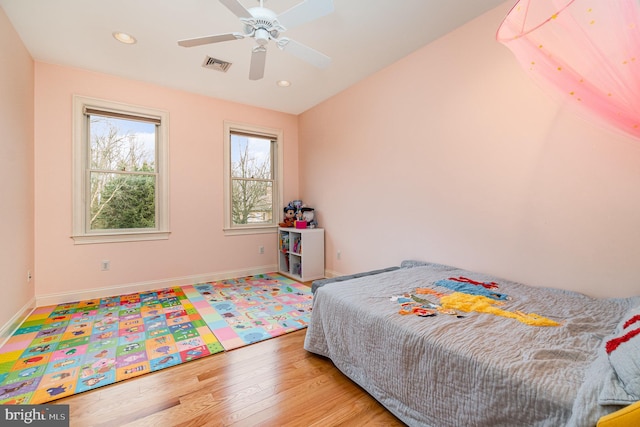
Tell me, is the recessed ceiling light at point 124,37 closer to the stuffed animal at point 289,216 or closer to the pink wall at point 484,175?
the pink wall at point 484,175

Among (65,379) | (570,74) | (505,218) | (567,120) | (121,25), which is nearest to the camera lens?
(570,74)

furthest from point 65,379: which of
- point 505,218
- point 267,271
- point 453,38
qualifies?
point 453,38

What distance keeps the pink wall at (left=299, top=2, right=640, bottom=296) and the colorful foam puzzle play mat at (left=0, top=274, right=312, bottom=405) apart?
1389mm

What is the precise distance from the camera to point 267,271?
4258mm

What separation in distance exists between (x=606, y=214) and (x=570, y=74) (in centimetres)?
92

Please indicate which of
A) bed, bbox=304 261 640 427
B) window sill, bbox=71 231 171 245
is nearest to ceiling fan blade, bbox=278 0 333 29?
bed, bbox=304 261 640 427

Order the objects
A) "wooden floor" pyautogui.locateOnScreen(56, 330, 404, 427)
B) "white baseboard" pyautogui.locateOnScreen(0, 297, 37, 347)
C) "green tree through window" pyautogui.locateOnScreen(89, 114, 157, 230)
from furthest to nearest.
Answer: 1. "green tree through window" pyautogui.locateOnScreen(89, 114, 157, 230)
2. "white baseboard" pyautogui.locateOnScreen(0, 297, 37, 347)
3. "wooden floor" pyautogui.locateOnScreen(56, 330, 404, 427)

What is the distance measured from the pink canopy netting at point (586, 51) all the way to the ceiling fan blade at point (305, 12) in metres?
1.06

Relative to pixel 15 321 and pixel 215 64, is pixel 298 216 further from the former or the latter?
pixel 15 321

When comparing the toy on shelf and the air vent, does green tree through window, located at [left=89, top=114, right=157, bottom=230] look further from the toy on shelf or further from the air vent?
the toy on shelf

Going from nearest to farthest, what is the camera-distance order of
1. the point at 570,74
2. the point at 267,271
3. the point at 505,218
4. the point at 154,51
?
the point at 570,74 → the point at 505,218 → the point at 154,51 → the point at 267,271

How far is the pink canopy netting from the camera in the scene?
4.04ft

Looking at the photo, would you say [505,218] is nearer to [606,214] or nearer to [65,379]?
[606,214]

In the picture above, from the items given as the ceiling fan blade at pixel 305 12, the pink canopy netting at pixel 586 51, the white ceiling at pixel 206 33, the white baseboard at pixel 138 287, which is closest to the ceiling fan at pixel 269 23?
the ceiling fan blade at pixel 305 12
